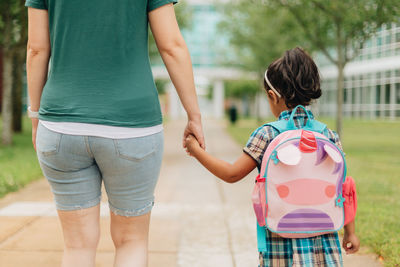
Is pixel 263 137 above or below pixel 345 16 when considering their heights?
below

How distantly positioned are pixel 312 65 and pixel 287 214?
2.22ft

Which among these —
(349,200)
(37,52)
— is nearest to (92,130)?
(37,52)

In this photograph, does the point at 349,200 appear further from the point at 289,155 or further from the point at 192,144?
the point at 192,144

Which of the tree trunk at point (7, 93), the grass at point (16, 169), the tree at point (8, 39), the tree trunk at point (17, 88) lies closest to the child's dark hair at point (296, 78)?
the grass at point (16, 169)

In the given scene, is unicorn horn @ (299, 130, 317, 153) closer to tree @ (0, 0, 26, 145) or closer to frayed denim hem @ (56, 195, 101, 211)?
frayed denim hem @ (56, 195, 101, 211)

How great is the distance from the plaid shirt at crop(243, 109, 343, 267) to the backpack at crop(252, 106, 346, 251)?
73mm

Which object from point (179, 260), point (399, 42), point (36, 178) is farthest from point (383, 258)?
point (399, 42)

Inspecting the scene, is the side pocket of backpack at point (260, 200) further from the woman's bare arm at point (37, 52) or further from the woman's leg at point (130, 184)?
the woman's bare arm at point (37, 52)

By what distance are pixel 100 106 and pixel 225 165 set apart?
655mm

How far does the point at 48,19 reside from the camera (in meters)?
1.83

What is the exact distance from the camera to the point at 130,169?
70.8 inches

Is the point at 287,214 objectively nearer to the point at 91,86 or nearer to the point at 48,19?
the point at 91,86

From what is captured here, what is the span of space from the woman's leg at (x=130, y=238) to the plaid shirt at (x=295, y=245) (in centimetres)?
54

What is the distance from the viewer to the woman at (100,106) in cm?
171
